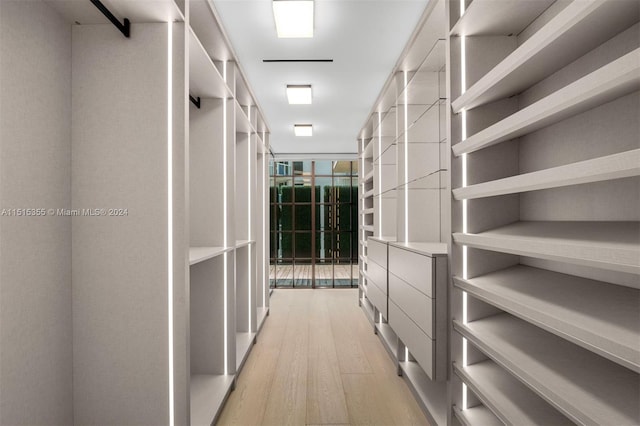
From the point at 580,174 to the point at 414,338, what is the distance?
1646 millimetres

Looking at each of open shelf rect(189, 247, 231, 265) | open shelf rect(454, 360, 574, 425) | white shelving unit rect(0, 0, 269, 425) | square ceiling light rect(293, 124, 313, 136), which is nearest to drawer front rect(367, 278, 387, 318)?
open shelf rect(454, 360, 574, 425)

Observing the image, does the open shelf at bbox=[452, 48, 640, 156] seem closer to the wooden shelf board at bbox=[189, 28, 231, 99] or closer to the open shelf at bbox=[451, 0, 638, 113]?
the open shelf at bbox=[451, 0, 638, 113]

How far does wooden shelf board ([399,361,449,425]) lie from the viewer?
216 cm

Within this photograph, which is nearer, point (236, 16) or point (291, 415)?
point (291, 415)

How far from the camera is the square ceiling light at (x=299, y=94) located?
12.8 ft

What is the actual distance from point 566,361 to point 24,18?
2468mm

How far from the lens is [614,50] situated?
1.25 meters

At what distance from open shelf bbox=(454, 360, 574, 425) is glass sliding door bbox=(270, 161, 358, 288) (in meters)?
5.43

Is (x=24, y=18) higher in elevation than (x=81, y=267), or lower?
higher

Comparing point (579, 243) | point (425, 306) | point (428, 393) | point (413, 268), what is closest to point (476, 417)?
point (425, 306)

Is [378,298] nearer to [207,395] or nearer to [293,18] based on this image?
[207,395]

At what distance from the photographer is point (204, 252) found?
2285mm

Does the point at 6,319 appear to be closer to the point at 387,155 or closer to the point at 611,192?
the point at 611,192

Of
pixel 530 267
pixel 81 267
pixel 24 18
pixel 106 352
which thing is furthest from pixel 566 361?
pixel 24 18
